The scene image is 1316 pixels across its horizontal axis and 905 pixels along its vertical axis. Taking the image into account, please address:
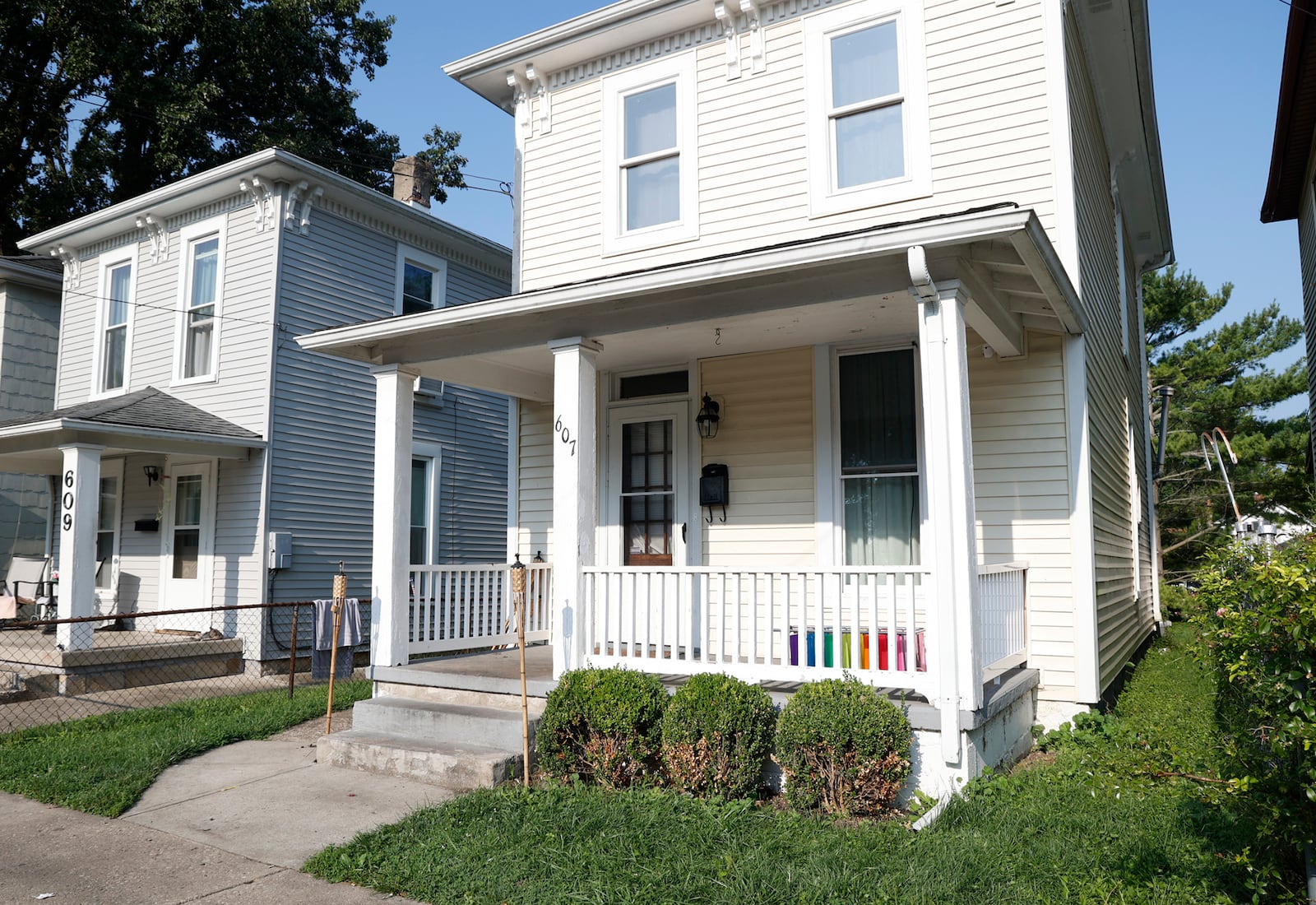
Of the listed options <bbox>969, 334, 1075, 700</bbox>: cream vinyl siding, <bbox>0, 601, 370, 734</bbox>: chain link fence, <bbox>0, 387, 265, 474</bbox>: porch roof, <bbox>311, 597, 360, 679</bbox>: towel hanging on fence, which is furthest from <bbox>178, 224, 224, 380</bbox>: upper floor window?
<bbox>969, 334, 1075, 700</bbox>: cream vinyl siding

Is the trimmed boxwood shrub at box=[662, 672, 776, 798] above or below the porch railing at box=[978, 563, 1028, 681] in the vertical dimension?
below

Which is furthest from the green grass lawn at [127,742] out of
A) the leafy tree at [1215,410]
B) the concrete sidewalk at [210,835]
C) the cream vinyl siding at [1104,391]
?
the leafy tree at [1215,410]

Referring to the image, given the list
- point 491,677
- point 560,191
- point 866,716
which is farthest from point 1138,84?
point 491,677

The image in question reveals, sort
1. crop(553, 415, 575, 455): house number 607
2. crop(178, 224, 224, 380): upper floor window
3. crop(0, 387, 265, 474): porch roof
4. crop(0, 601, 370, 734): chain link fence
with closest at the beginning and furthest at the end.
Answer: crop(553, 415, 575, 455): house number 607 < crop(0, 601, 370, 734): chain link fence < crop(0, 387, 265, 474): porch roof < crop(178, 224, 224, 380): upper floor window

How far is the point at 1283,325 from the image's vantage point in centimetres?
2592

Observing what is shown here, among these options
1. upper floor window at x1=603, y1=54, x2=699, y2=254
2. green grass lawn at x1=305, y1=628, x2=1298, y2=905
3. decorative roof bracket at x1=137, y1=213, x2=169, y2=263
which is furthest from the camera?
decorative roof bracket at x1=137, y1=213, x2=169, y2=263

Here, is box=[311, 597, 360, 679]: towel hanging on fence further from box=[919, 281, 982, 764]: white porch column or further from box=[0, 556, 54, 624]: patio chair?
box=[919, 281, 982, 764]: white porch column

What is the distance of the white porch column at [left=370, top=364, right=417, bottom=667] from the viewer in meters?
7.24

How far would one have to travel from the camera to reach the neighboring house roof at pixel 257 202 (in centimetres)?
1176

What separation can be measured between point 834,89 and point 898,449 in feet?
10.4

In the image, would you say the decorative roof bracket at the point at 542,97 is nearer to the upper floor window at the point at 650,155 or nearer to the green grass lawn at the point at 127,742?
the upper floor window at the point at 650,155

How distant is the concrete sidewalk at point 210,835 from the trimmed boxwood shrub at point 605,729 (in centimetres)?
75

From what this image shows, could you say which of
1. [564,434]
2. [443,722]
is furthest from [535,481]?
[443,722]

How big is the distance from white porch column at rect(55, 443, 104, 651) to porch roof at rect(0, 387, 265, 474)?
0.78ft
